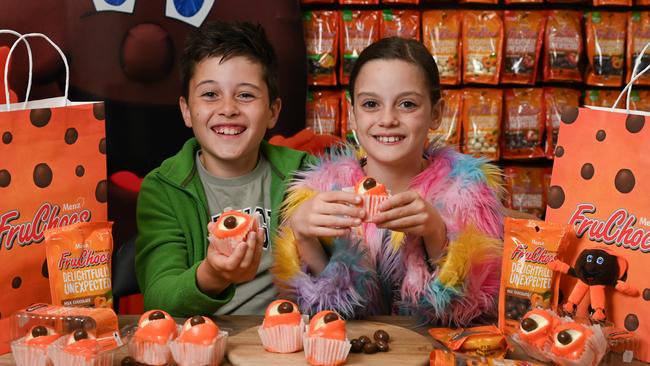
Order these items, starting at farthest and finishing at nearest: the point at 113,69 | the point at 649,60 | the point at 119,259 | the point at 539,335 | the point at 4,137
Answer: the point at 649,60
the point at 113,69
the point at 119,259
the point at 4,137
the point at 539,335

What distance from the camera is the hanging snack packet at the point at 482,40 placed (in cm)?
384

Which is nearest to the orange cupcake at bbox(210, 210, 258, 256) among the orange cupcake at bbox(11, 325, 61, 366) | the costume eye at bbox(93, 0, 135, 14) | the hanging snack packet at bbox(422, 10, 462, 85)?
the orange cupcake at bbox(11, 325, 61, 366)

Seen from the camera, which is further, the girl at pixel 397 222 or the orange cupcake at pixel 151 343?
the girl at pixel 397 222

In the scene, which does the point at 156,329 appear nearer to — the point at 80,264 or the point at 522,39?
the point at 80,264

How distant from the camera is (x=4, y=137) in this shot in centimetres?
139

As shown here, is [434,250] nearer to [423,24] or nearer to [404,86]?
[404,86]

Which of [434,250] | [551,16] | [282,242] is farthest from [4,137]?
[551,16]

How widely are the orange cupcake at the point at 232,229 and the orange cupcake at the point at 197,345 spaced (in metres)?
0.18

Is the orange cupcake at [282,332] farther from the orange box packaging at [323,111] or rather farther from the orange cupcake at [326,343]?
the orange box packaging at [323,111]

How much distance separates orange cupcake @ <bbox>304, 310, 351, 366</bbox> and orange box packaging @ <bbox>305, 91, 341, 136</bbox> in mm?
2654

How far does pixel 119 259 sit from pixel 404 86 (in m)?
1.42

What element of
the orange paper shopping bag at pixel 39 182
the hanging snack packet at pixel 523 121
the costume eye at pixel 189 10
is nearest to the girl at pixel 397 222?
the orange paper shopping bag at pixel 39 182

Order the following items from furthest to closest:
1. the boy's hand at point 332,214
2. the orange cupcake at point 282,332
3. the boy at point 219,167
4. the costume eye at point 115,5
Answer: the costume eye at point 115,5 → the boy at point 219,167 → the boy's hand at point 332,214 → the orange cupcake at point 282,332

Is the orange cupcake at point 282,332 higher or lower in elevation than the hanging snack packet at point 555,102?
lower
